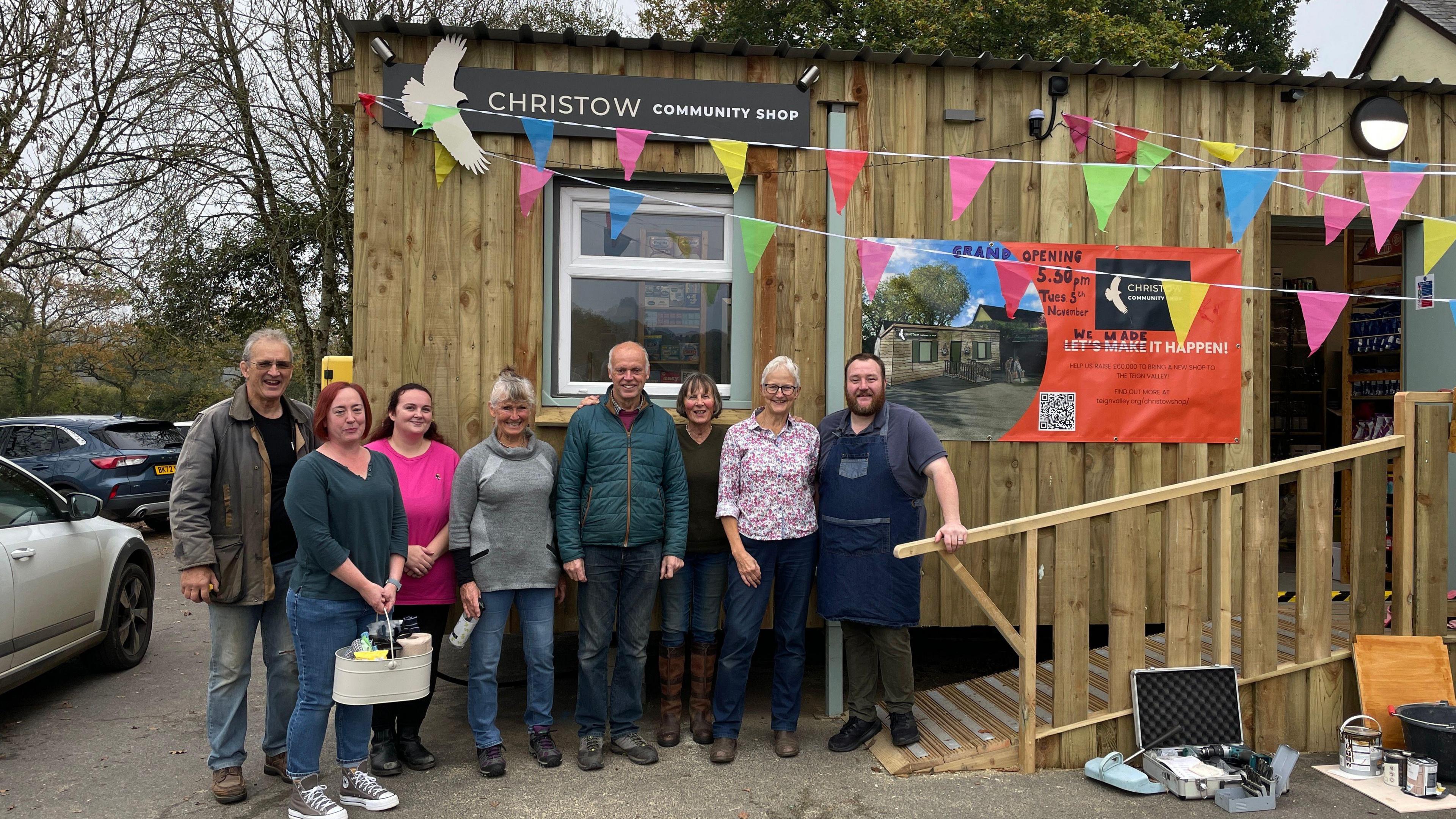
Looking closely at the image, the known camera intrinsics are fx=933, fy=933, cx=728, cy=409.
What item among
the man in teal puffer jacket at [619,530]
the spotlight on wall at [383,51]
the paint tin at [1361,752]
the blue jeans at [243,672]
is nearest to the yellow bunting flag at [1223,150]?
the paint tin at [1361,752]

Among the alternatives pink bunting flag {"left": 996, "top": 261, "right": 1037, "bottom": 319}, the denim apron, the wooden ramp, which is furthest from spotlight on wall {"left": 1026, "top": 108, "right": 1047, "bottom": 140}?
the wooden ramp

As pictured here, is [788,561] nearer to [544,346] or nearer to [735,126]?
[544,346]

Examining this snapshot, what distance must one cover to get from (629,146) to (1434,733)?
175 inches

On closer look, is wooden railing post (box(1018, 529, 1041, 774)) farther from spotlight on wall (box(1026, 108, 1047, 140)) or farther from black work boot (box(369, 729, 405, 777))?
black work boot (box(369, 729, 405, 777))

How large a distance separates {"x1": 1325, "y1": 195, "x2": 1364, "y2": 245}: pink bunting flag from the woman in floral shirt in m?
3.23

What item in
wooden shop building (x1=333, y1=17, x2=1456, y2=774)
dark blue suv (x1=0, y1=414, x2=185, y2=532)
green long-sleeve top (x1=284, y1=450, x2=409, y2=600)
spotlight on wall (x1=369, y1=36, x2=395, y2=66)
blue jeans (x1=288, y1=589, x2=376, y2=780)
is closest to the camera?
green long-sleeve top (x1=284, y1=450, x2=409, y2=600)

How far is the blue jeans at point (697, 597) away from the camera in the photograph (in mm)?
4324

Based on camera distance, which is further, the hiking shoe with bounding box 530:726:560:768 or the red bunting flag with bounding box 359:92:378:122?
the red bunting flag with bounding box 359:92:378:122

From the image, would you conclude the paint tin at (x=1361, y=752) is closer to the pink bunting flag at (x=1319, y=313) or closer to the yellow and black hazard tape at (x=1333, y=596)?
the yellow and black hazard tape at (x=1333, y=596)

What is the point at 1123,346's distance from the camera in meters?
5.13

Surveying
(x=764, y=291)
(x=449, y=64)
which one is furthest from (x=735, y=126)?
(x=449, y=64)

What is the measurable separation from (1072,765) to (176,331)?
15.0 metres

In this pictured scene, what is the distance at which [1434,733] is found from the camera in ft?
12.8

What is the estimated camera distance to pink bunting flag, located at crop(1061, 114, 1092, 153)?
5082mm
